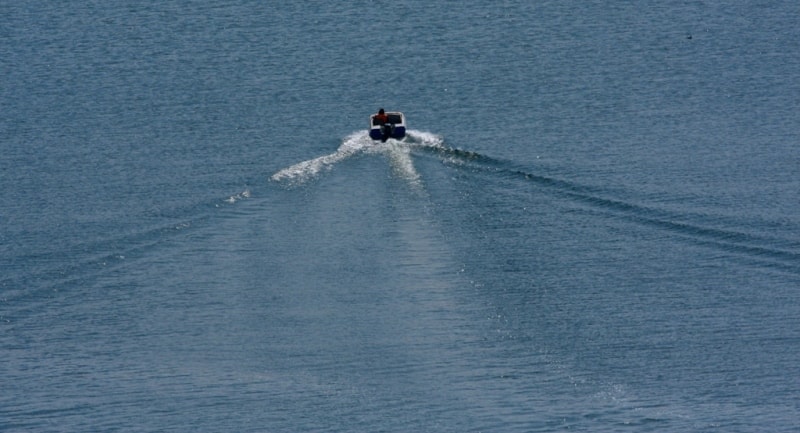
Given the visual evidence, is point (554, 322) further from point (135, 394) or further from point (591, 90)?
point (591, 90)

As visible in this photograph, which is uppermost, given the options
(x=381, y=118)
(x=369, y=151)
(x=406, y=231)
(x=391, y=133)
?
(x=381, y=118)

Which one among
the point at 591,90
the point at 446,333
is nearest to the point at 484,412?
the point at 446,333

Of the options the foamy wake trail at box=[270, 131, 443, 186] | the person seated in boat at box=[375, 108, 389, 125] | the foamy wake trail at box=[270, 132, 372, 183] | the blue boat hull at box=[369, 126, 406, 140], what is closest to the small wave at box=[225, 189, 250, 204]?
the foamy wake trail at box=[270, 131, 443, 186]

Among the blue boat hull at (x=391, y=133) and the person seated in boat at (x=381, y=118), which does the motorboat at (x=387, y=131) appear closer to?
the blue boat hull at (x=391, y=133)

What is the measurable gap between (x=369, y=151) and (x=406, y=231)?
1209cm

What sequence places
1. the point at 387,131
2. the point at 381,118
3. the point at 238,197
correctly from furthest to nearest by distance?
the point at 381,118
the point at 387,131
the point at 238,197

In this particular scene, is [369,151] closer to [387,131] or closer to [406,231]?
[387,131]

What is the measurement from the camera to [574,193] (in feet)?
262

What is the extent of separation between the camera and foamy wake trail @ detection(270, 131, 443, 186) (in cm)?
8219

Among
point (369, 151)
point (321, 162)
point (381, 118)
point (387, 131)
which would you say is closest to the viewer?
point (321, 162)

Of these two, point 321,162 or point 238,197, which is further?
point 321,162

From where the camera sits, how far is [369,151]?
8588cm

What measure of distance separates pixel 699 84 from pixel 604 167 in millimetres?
18851

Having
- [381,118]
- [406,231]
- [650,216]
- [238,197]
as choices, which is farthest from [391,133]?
[650,216]
